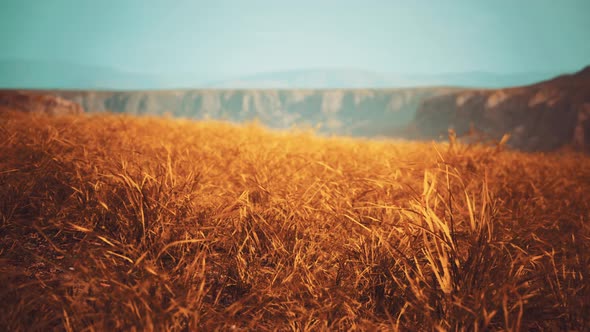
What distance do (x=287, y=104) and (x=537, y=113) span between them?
68.2 meters

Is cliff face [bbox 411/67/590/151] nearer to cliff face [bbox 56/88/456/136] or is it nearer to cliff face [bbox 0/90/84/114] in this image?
cliff face [bbox 0/90/84/114]

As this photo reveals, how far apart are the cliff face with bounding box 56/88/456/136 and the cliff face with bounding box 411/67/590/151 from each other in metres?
39.0

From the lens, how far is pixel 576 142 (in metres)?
15.1

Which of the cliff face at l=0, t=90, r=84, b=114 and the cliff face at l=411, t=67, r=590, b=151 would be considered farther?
the cliff face at l=411, t=67, r=590, b=151

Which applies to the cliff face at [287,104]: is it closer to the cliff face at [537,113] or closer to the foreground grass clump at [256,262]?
the cliff face at [537,113]

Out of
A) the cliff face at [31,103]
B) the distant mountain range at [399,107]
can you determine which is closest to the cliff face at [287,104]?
the distant mountain range at [399,107]

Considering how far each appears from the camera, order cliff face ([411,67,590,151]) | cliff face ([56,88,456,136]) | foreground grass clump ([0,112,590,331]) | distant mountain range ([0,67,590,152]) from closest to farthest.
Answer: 1. foreground grass clump ([0,112,590,331])
2. distant mountain range ([0,67,590,152])
3. cliff face ([411,67,590,151])
4. cliff face ([56,88,456,136])

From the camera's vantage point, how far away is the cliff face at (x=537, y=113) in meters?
17.3

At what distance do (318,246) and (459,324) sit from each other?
0.49m

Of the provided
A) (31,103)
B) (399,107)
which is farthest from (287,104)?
(31,103)

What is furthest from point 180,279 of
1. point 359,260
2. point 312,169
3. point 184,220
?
point 312,169

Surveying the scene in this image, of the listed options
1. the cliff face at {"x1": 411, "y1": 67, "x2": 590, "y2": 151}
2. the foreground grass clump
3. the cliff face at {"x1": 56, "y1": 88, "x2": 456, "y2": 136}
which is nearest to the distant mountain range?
the cliff face at {"x1": 411, "y1": 67, "x2": 590, "y2": 151}

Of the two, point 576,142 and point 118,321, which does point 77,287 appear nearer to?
point 118,321

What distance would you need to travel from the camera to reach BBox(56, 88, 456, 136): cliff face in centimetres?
7700
